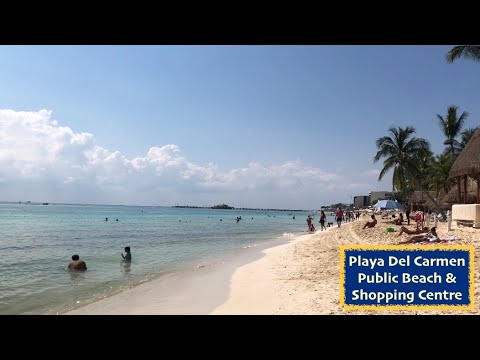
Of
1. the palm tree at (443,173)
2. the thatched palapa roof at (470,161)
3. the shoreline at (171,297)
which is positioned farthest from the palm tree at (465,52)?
the palm tree at (443,173)

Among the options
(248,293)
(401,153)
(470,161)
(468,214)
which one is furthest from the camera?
(401,153)

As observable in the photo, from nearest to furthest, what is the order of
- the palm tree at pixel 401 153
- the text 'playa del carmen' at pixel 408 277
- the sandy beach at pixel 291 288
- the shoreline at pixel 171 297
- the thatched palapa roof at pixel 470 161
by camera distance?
the text 'playa del carmen' at pixel 408 277
the sandy beach at pixel 291 288
the shoreline at pixel 171 297
the thatched palapa roof at pixel 470 161
the palm tree at pixel 401 153

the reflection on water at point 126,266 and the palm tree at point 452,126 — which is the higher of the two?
the palm tree at point 452,126

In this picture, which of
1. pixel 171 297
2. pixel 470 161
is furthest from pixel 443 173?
pixel 171 297

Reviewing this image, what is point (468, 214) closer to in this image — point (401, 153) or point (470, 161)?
point (470, 161)

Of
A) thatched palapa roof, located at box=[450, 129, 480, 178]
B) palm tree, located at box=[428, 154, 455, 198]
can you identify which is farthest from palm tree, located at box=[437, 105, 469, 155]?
thatched palapa roof, located at box=[450, 129, 480, 178]

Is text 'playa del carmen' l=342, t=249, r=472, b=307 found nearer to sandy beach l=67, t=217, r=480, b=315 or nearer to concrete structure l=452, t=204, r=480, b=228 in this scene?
sandy beach l=67, t=217, r=480, b=315

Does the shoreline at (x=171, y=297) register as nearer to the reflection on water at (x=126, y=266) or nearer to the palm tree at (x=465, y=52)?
the reflection on water at (x=126, y=266)

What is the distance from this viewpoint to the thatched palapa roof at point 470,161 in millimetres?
17656

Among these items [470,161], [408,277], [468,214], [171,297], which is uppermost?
[470,161]

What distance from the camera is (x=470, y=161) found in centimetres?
1805
